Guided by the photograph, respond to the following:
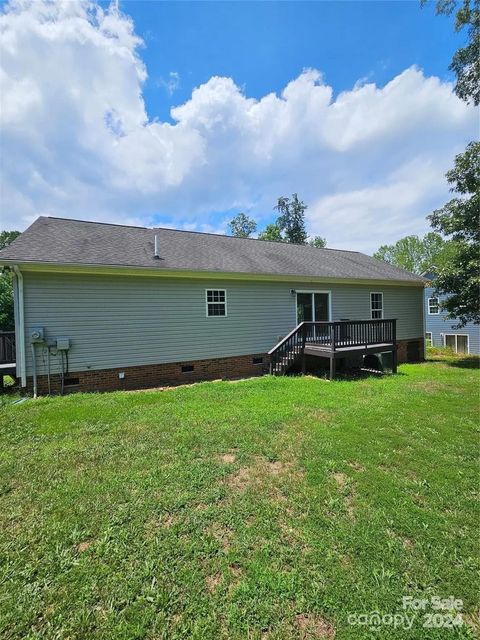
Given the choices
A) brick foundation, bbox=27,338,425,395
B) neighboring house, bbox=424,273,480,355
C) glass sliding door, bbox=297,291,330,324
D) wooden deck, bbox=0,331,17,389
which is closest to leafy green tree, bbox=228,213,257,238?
neighboring house, bbox=424,273,480,355

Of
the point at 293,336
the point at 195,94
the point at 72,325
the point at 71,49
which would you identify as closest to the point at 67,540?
the point at 72,325

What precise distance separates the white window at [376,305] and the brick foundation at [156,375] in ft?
20.0

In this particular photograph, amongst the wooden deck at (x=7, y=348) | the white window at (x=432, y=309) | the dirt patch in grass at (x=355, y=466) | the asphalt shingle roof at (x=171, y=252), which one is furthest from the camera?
the white window at (x=432, y=309)

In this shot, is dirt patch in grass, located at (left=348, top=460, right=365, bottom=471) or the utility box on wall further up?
the utility box on wall

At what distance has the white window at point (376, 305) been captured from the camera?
1313 centimetres

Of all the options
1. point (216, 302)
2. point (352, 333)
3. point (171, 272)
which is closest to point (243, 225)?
point (216, 302)

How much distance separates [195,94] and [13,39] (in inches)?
215

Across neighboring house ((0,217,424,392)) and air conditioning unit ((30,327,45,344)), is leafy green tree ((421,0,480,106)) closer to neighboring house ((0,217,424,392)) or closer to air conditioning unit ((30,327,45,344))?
neighboring house ((0,217,424,392))

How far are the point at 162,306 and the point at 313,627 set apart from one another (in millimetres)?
7905

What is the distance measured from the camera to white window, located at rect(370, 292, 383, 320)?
517 inches

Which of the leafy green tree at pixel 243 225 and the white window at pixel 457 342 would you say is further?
the leafy green tree at pixel 243 225

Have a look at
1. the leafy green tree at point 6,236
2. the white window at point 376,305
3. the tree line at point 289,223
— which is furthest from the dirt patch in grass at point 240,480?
the leafy green tree at point 6,236

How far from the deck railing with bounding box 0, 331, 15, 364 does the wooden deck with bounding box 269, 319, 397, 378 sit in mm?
7625

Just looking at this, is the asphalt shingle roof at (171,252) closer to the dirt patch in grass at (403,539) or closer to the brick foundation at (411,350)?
the brick foundation at (411,350)
